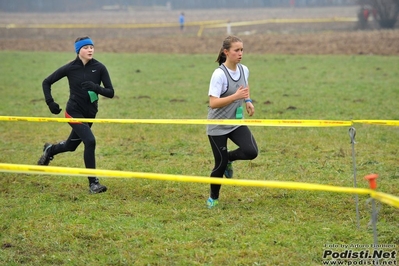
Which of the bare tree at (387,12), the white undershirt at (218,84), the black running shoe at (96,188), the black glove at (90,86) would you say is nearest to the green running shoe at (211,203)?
the white undershirt at (218,84)

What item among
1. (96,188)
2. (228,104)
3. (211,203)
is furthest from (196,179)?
(96,188)

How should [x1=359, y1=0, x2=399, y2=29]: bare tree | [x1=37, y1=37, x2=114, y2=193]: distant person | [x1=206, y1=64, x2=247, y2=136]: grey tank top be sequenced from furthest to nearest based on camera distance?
[x1=359, y1=0, x2=399, y2=29]: bare tree → [x1=37, y1=37, x2=114, y2=193]: distant person → [x1=206, y1=64, x2=247, y2=136]: grey tank top

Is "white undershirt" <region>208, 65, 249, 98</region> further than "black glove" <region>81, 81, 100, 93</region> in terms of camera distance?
No

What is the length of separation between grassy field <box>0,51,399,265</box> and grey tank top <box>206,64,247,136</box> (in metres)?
0.92

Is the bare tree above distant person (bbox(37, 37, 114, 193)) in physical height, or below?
below

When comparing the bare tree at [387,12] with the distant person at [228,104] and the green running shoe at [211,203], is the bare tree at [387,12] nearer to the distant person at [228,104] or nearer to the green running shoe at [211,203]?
the distant person at [228,104]

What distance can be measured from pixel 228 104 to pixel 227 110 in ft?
0.81

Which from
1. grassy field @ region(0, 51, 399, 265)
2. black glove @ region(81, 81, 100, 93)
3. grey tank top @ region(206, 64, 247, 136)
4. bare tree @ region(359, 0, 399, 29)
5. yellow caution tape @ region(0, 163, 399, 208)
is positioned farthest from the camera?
bare tree @ region(359, 0, 399, 29)

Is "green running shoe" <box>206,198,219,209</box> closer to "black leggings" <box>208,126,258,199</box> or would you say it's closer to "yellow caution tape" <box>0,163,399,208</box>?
"black leggings" <box>208,126,258,199</box>

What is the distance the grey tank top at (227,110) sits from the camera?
7.30 meters

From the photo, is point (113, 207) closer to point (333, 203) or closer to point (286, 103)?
point (333, 203)

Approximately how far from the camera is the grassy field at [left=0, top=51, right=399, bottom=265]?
6.28 meters

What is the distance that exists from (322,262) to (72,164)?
555cm

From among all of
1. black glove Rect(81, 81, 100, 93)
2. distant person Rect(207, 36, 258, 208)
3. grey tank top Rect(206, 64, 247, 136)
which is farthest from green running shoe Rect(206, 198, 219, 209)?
black glove Rect(81, 81, 100, 93)
